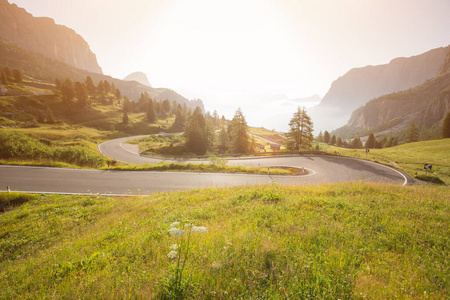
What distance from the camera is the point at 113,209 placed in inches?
359

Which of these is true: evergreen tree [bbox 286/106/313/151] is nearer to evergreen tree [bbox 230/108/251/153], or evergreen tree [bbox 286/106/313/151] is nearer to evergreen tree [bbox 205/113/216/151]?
evergreen tree [bbox 230/108/251/153]

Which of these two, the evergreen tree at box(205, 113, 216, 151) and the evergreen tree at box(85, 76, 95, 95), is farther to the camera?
the evergreen tree at box(85, 76, 95, 95)

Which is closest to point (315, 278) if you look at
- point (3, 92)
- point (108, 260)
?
point (108, 260)

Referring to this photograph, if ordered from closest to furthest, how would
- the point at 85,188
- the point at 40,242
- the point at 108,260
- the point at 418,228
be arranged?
the point at 108,260, the point at 418,228, the point at 40,242, the point at 85,188

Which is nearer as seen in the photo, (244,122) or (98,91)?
(244,122)

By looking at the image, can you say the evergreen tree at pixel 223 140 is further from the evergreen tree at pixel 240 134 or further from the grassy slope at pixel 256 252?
the grassy slope at pixel 256 252

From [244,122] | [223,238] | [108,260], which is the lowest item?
[108,260]

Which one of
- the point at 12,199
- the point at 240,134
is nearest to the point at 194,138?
the point at 240,134

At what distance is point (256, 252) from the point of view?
13.3ft

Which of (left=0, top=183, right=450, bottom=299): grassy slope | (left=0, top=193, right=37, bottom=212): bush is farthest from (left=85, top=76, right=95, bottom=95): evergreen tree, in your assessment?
(left=0, top=183, right=450, bottom=299): grassy slope

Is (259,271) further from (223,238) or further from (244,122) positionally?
(244,122)

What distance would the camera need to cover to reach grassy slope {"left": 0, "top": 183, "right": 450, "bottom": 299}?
3.23 metres

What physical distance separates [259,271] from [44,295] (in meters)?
4.18

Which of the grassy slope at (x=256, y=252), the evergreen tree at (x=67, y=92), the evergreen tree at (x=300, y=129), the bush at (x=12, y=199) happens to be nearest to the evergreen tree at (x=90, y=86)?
the evergreen tree at (x=67, y=92)
